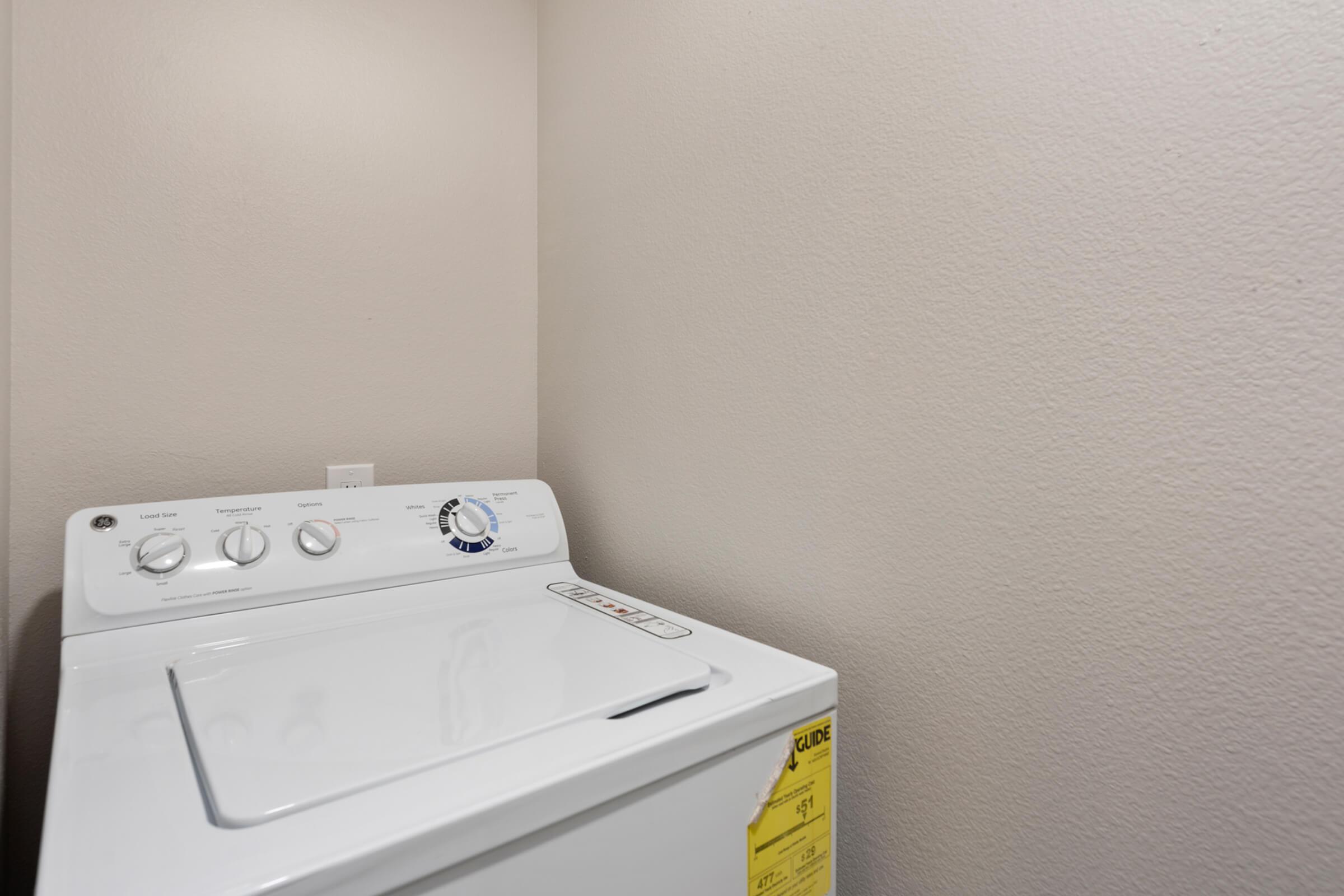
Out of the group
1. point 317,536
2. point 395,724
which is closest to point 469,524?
point 317,536

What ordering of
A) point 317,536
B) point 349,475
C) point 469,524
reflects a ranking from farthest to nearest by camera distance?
1. point 349,475
2. point 469,524
3. point 317,536

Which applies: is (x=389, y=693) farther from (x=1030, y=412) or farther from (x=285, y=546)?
(x=1030, y=412)

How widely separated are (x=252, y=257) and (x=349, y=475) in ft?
1.27

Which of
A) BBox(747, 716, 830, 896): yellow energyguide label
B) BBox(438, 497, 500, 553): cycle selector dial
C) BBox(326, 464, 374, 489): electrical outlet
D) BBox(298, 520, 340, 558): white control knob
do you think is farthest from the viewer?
BBox(326, 464, 374, 489): electrical outlet

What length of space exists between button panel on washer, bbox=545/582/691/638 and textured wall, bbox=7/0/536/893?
1.37ft

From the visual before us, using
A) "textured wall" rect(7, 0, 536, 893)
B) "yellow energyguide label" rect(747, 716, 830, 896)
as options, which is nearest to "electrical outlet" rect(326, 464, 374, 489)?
"textured wall" rect(7, 0, 536, 893)

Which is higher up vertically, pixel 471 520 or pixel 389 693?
pixel 471 520

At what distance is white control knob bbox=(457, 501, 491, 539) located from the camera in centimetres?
106

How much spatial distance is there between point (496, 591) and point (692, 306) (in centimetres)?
53

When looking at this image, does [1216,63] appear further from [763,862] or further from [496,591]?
[496,591]

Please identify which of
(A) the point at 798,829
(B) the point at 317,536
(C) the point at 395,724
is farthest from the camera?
(B) the point at 317,536

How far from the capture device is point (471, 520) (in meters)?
1.07

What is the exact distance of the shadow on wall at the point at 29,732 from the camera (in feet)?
3.15

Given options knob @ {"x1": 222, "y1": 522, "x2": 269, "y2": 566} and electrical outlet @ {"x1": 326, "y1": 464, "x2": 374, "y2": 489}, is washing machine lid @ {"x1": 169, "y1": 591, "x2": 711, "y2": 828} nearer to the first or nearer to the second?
options knob @ {"x1": 222, "y1": 522, "x2": 269, "y2": 566}
